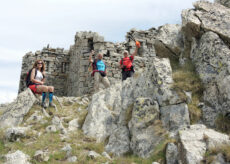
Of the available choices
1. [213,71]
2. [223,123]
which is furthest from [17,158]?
[213,71]

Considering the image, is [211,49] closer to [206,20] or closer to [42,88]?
[206,20]

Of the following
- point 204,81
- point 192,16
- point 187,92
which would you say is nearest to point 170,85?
point 187,92

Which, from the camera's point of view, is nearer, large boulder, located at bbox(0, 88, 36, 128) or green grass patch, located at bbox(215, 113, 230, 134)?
green grass patch, located at bbox(215, 113, 230, 134)

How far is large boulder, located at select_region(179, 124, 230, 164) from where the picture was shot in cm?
531

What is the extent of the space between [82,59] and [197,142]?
13.0 meters

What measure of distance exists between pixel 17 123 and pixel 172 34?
21.1 feet

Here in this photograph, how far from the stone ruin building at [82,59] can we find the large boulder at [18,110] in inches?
270

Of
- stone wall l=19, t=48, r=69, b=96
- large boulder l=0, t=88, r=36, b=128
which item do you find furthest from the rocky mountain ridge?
stone wall l=19, t=48, r=69, b=96

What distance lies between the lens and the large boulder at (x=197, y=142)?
531cm

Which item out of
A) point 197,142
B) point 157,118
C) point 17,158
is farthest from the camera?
point 157,118

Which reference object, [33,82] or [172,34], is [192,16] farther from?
[33,82]

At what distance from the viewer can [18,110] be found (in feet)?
30.7

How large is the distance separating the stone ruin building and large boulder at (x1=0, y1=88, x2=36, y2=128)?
22.5 feet

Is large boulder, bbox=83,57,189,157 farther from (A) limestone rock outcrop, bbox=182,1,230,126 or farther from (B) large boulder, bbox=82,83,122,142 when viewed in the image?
(A) limestone rock outcrop, bbox=182,1,230,126
